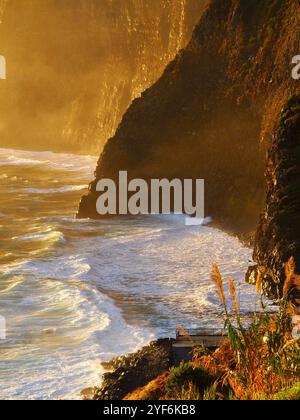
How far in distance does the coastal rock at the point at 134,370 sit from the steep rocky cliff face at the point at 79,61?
A: 64.1m

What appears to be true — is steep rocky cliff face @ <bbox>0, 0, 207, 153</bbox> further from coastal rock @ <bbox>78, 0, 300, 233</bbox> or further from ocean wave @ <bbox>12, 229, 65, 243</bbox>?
ocean wave @ <bbox>12, 229, 65, 243</bbox>

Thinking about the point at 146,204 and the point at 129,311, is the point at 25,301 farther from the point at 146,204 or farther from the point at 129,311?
the point at 146,204

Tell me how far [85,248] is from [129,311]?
40.3 feet

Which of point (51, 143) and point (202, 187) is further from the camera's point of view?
point (51, 143)

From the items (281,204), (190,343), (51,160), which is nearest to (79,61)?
(51,160)

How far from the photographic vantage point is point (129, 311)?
2683 cm

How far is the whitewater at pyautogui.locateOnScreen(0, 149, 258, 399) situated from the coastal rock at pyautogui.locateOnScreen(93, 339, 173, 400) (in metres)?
0.44

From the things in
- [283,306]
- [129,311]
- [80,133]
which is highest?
[80,133]

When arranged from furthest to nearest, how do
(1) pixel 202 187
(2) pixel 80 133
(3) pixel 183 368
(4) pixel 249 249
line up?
(2) pixel 80 133
(1) pixel 202 187
(4) pixel 249 249
(3) pixel 183 368

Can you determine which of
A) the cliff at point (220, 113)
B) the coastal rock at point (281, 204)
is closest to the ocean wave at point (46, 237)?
the cliff at point (220, 113)

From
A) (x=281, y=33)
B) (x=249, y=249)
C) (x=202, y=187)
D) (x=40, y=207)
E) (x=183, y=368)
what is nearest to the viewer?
(x=183, y=368)

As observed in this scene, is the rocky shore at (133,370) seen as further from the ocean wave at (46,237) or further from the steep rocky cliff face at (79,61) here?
the steep rocky cliff face at (79,61)

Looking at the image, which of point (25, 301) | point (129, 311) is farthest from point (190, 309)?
point (25, 301)

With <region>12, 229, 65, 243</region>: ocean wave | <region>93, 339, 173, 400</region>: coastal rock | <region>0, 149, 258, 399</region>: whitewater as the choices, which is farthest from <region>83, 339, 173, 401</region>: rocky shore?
<region>12, 229, 65, 243</region>: ocean wave
